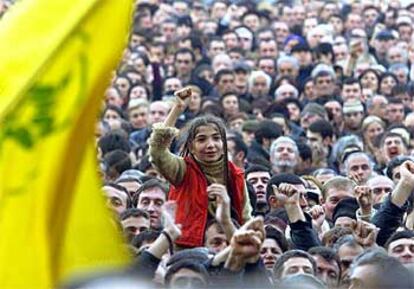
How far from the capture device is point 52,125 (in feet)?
13.1

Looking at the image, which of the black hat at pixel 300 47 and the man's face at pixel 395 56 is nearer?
the man's face at pixel 395 56

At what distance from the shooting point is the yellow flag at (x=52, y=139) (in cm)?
386

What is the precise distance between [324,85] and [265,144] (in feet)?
7.38

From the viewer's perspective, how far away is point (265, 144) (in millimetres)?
10578

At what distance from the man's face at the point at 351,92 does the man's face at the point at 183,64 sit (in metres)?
1.70

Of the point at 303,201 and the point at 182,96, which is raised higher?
the point at 182,96

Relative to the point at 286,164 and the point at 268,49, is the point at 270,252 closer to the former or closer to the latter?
the point at 286,164

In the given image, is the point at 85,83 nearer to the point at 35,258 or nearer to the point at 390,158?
the point at 35,258

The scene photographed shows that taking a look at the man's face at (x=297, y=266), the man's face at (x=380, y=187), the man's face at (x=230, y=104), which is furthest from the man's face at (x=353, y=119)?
the man's face at (x=297, y=266)

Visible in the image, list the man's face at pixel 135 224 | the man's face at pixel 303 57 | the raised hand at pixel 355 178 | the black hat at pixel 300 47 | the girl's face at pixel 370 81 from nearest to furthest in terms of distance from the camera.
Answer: the man's face at pixel 135 224, the raised hand at pixel 355 178, the girl's face at pixel 370 81, the man's face at pixel 303 57, the black hat at pixel 300 47

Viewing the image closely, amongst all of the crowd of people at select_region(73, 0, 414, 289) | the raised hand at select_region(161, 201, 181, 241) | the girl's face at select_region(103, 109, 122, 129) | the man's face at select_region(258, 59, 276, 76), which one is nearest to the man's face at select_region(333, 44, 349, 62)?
the crowd of people at select_region(73, 0, 414, 289)

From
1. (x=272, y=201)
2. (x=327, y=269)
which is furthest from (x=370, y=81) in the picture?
(x=327, y=269)

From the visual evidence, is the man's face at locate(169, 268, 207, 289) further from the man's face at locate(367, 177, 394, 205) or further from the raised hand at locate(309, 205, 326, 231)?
the man's face at locate(367, 177, 394, 205)

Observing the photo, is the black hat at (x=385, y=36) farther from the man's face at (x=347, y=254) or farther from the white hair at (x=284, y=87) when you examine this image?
the man's face at (x=347, y=254)
